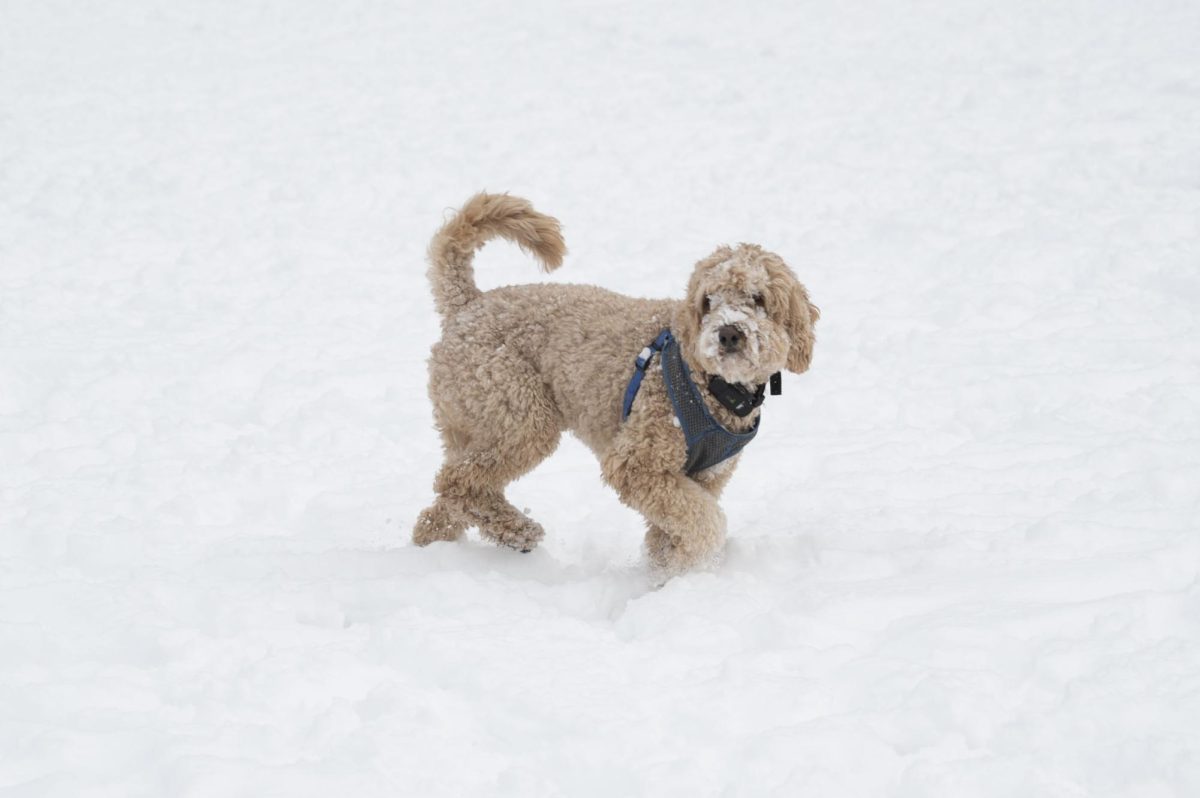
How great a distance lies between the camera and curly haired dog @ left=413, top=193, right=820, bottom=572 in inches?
162

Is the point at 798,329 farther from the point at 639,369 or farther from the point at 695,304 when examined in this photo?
the point at 639,369

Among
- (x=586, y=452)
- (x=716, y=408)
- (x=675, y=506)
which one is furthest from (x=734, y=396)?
(x=586, y=452)

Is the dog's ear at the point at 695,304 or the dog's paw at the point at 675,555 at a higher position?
the dog's ear at the point at 695,304

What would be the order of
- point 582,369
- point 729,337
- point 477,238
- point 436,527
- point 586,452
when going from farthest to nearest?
Answer: 1. point 586,452
2. point 436,527
3. point 477,238
4. point 582,369
5. point 729,337

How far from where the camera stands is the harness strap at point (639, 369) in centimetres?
440

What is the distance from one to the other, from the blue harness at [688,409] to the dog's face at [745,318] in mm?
132

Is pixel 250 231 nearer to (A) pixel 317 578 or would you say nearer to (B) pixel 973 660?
(A) pixel 317 578

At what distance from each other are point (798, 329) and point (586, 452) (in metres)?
2.62

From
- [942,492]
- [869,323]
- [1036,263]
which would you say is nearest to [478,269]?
[869,323]

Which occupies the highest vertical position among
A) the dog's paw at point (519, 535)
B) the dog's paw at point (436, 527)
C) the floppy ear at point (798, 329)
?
the floppy ear at point (798, 329)

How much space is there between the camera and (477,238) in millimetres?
4781

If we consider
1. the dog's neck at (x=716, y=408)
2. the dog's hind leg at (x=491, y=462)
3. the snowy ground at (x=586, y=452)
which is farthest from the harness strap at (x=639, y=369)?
the snowy ground at (x=586, y=452)

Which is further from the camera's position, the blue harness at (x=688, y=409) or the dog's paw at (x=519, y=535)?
the dog's paw at (x=519, y=535)

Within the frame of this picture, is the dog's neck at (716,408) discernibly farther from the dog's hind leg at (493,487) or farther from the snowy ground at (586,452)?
the dog's hind leg at (493,487)
